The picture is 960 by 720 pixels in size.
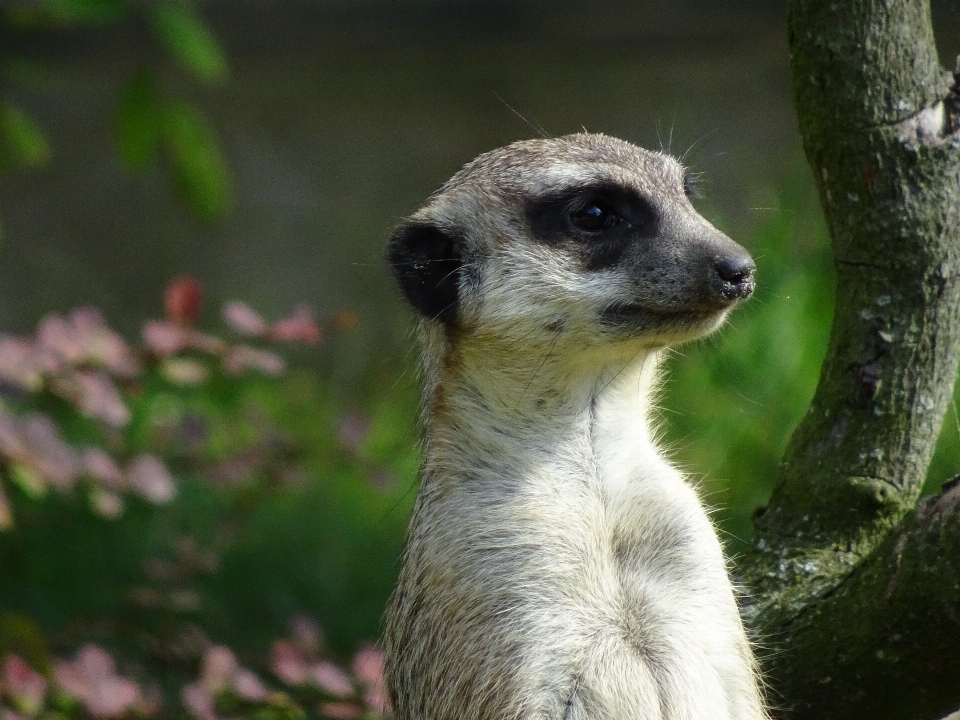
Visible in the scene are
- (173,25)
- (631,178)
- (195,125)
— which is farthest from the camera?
(195,125)

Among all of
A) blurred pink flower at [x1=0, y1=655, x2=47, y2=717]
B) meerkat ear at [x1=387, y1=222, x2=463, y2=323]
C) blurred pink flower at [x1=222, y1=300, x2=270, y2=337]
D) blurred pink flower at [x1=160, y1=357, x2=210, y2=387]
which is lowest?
blurred pink flower at [x1=0, y1=655, x2=47, y2=717]

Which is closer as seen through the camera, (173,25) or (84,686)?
(84,686)

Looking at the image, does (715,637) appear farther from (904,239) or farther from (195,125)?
(195,125)

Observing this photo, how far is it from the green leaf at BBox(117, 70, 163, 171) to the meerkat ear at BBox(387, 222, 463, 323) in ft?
4.09

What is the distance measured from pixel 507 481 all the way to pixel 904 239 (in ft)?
3.09

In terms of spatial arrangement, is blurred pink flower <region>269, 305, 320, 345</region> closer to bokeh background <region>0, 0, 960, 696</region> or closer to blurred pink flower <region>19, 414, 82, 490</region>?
blurred pink flower <region>19, 414, 82, 490</region>

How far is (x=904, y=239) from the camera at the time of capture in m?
2.44

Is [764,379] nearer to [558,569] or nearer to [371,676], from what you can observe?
[371,676]

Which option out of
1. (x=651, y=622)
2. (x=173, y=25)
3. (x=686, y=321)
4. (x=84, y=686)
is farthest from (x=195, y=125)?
(x=651, y=622)

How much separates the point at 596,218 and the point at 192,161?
1.74m

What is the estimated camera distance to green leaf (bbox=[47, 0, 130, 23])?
334 cm

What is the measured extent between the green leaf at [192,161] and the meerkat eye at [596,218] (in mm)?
1634

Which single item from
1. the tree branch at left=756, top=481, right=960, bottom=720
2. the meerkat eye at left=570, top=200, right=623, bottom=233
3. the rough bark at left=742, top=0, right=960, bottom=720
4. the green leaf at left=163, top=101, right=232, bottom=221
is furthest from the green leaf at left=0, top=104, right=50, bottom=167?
the tree branch at left=756, top=481, right=960, bottom=720

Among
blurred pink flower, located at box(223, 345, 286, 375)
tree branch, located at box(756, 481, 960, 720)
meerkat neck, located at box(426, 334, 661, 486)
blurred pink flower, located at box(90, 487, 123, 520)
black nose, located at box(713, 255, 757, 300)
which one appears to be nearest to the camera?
tree branch, located at box(756, 481, 960, 720)
